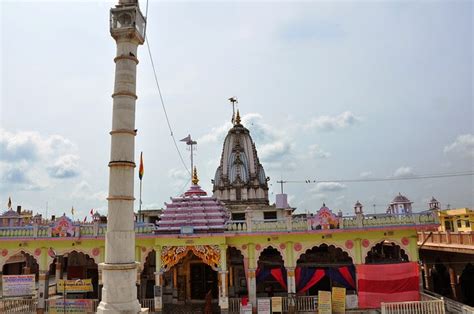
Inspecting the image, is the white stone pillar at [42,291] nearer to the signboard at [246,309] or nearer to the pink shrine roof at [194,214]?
the pink shrine roof at [194,214]

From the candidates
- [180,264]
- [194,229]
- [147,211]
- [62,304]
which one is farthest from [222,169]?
[62,304]

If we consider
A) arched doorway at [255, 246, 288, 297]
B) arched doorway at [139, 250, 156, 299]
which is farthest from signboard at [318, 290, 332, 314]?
arched doorway at [139, 250, 156, 299]

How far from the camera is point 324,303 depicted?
65.0 feet

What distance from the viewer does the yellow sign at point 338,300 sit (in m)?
19.8

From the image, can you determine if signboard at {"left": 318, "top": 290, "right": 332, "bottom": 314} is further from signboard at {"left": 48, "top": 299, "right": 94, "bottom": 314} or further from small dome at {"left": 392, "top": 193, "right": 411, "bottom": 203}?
signboard at {"left": 48, "top": 299, "right": 94, "bottom": 314}

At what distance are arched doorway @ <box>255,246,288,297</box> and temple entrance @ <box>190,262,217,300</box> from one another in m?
2.84

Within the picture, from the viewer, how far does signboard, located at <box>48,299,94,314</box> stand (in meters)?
20.3

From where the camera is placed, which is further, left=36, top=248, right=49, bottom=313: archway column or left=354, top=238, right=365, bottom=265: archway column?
left=36, top=248, right=49, bottom=313: archway column

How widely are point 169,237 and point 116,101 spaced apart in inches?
373

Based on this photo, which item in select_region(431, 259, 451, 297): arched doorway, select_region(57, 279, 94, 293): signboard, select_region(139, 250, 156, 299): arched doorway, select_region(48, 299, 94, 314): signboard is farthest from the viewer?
select_region(431, 259, 451, 297): arched doorway

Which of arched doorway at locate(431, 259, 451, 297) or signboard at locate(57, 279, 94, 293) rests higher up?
signboard at locate(57, 279, 94, 293)

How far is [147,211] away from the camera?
3162cm

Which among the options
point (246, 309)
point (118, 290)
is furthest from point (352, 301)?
point (118, 290)

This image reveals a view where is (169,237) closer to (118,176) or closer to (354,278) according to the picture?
(118,176)
